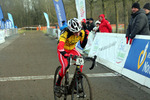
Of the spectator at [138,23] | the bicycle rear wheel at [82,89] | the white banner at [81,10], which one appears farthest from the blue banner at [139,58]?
the white banner at [81,10]

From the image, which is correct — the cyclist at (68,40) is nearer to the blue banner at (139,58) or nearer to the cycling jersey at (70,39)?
the cycling jersey at (70,39)

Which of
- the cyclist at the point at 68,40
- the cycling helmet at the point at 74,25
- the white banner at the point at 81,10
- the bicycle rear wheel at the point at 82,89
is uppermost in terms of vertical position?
the white banner at the point at 81,10

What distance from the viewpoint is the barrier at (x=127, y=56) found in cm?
574

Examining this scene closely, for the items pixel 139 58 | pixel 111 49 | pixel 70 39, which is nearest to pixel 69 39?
pixel 70 39

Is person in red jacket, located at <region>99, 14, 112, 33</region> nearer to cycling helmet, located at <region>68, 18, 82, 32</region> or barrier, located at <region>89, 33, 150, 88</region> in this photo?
barrier, located at <region>89, 33, 150, 88</region>

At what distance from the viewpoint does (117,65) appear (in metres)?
7.31

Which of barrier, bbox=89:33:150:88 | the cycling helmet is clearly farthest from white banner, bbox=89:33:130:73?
the cycling helmet

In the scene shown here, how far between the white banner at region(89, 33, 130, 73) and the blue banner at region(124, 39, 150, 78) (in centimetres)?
35

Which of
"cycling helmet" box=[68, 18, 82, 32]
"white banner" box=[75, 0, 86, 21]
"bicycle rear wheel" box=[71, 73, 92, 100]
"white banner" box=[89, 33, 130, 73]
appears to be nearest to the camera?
"bicycle rear wheel" box=[71, 73, 92, 100]

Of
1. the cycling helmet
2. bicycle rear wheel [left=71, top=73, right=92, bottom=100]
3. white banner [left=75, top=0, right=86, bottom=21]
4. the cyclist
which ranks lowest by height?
bicycle rear wheel [left=71, top=73, right=92, bottom=100]

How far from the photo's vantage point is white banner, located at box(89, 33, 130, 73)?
7135mm

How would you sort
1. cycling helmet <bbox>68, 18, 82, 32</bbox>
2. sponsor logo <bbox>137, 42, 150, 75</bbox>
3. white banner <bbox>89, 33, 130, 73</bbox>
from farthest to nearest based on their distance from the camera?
white banner <bbox>89, 33, 130, 73</bbox>
sponsor logo <bbox>137, 42, 150, 75</bbox>
cycling helmet <bbox>68, 18, 82, 32</bbox>

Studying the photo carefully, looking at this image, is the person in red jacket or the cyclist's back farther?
the person in red jacket

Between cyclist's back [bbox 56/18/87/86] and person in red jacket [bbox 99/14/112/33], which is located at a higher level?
person in red jacket [bbox 99/14/112/33]
